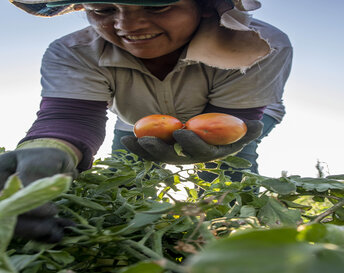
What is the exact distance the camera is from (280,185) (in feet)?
2.07

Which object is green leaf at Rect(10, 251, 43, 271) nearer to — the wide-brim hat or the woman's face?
the wide-brim hat

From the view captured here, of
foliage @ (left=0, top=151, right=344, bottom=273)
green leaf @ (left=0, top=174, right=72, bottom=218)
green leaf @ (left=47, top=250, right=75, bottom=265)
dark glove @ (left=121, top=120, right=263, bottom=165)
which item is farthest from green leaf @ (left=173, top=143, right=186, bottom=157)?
green leaf @ (left=0, top=174, right=72, bottom=218)

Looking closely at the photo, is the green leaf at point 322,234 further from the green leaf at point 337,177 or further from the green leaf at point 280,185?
the green leaf at point 337,177

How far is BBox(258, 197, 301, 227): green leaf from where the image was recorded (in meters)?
0.55

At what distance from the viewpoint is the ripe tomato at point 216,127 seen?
97 centimetres

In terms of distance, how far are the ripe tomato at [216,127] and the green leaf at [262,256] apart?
78 centimetres

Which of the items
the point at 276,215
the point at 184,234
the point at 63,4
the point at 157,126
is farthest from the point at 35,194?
the point at 63,4

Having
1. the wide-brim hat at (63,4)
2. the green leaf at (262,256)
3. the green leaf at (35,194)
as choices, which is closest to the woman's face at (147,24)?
the wide-brim hat at (63,4)

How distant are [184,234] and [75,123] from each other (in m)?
0.73

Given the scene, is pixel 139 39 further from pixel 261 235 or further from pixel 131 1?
pixel 261 235

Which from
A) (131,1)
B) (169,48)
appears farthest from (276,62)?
(131,1)

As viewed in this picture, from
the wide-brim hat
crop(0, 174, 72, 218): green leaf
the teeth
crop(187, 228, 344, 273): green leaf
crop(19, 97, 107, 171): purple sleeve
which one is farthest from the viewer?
the teeth

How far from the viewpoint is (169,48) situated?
125 cm

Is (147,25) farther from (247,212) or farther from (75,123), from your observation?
(247,212)
